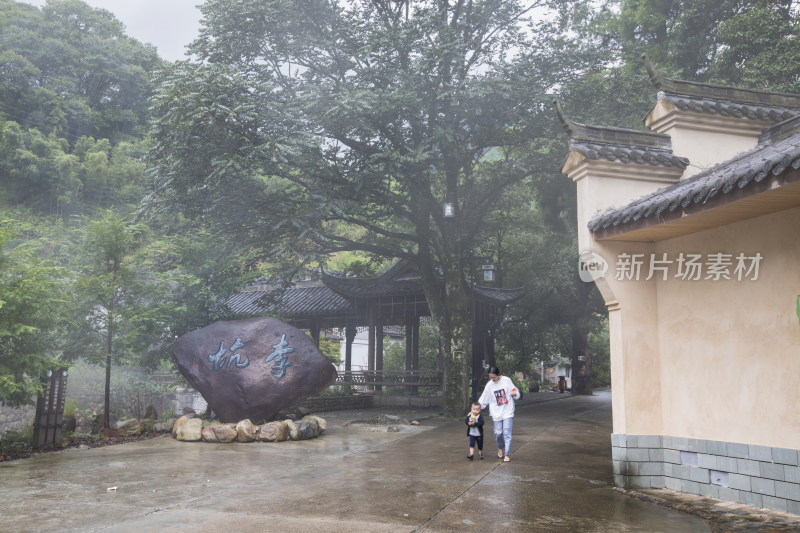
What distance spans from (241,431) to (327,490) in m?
5.22

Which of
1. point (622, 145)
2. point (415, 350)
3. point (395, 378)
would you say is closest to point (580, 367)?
point (415, 350)

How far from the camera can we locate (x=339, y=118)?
14.3 metres

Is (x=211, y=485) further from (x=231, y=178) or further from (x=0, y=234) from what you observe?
(x=231, y=178)

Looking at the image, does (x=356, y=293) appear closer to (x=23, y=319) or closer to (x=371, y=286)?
(x=371, y=286)

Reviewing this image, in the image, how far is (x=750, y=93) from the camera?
8609mm

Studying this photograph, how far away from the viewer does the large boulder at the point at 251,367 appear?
41.2 feet

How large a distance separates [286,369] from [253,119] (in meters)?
5.65

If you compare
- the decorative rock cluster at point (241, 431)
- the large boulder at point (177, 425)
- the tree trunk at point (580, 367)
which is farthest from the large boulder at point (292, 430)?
the tree trunk at point (580, 367)

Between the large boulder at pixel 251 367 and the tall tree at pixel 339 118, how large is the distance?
3001 millimetres

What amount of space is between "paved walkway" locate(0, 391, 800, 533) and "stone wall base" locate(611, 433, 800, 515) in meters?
0.48

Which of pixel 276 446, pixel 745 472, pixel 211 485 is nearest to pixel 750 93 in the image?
pixel 745 472

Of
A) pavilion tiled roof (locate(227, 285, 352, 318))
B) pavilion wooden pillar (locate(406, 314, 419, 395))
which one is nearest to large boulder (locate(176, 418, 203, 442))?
pavilion tiled roof (locate(227, 285, 352, 318))

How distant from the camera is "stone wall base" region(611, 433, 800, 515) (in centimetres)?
614

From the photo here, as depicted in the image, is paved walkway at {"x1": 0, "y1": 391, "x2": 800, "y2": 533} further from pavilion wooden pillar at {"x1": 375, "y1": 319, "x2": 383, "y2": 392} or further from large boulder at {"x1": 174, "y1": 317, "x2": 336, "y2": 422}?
pavilion wooden pillar at {"x1": 375, "y1": 319, "x2": 383, "y2": 392}
